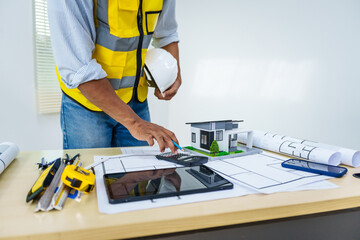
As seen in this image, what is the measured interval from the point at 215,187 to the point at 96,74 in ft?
1.62

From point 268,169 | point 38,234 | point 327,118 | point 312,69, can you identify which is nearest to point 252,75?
point 312,69

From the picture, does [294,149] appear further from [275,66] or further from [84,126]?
[275,66]

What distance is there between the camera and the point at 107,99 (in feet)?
2.72

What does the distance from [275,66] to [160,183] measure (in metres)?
2.31

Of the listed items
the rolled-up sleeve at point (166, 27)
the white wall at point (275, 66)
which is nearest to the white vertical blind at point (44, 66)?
the white wall at point (275, 66)

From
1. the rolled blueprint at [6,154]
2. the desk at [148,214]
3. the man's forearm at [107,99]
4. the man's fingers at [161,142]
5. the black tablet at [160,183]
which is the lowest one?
the desk at [148,214]

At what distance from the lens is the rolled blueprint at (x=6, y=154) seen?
0.67 meters

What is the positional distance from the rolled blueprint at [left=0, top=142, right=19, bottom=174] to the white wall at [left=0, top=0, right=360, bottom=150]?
164 centimetres

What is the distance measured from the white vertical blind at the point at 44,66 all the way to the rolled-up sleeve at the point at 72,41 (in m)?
1.64

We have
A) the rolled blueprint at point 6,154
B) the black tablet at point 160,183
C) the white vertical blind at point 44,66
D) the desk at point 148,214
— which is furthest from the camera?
the white vertical blind at point 44,66

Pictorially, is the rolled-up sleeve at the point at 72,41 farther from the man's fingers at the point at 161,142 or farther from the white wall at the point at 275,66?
the white wall at the point at 275,66

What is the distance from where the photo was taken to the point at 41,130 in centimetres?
232

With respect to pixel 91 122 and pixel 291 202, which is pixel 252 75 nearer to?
pixel 91 122

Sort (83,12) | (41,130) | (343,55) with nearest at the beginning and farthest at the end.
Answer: (83,12) → (41,130) → (343,55)
